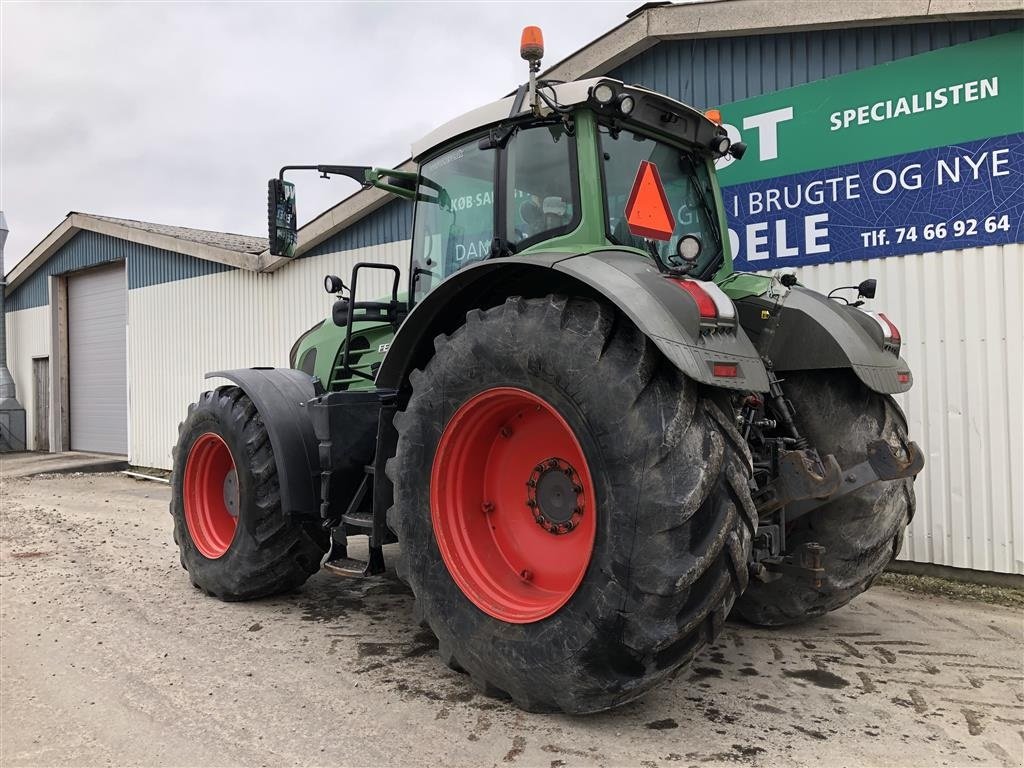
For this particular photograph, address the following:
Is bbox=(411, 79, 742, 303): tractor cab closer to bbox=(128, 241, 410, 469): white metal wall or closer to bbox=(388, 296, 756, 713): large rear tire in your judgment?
bbox=(388, 296, 756, 713): large rear tire

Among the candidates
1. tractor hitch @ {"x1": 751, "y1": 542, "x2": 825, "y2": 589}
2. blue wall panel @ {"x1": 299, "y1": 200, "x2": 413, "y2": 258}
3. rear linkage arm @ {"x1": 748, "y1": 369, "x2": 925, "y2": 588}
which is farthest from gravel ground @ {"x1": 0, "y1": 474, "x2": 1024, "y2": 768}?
blue wall panel @ {"x1": 299, "y1": 200, "x2": 413, "y2": 258}

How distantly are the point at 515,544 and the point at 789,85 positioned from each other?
4.73 metres

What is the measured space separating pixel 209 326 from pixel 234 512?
27.6 feet

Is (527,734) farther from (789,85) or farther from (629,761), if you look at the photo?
(789,85)

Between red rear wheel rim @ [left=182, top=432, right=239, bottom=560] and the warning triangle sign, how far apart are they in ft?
10.6

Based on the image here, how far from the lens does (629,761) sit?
8.86ft

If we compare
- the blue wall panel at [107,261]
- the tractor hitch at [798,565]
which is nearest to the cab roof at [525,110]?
the tractor hitch at [798,565]

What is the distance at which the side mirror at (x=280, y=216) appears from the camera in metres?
4.43

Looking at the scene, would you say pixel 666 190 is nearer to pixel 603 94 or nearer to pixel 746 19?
pixel 603 94

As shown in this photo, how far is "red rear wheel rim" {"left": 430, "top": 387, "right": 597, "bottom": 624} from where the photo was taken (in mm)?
3156

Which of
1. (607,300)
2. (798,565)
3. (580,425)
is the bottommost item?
(798,565)

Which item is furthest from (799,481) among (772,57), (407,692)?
(772,57)

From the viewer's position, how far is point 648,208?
3225 mm

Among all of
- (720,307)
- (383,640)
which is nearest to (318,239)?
(383,640)
